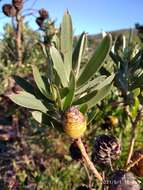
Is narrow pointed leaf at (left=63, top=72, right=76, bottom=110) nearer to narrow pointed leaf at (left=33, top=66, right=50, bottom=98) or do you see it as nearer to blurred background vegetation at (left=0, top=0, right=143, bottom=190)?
narrow pointed leaf at (left=33, top=66, right=50, bottom=98)

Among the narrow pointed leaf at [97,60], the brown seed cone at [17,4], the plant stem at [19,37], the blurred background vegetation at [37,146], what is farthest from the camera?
the plant stem at [19,37]

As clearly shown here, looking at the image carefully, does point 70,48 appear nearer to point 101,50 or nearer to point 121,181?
point 101,50

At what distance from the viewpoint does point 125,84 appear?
1.16 meters

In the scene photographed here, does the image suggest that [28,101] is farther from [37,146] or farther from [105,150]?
[37,146]

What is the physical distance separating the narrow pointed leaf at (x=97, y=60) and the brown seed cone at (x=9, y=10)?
2.68 m

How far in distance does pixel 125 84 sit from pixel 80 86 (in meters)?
0.22

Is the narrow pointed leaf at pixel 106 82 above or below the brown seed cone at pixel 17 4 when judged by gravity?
below

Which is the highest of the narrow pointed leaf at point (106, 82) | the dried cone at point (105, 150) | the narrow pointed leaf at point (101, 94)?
the narrow pointed leaf at point (106, 82)

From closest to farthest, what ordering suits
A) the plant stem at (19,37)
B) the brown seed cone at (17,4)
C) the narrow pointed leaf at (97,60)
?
1. the narrow pointed leaf at (97,60)
2. the brown seed cone at (17,4)
3. the plant stem at (19,37)

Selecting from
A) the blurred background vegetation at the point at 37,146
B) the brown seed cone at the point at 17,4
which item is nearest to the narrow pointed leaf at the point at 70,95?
the blurred background vegetation at the point at 37,146

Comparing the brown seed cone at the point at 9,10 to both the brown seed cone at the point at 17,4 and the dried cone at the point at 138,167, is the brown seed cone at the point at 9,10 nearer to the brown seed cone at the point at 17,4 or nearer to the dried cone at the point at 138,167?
the brown seed cone at the point at 17,4

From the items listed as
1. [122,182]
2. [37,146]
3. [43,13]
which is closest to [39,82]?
[122,182]

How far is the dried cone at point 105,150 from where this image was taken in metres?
1.04

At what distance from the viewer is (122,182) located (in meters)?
0.93
